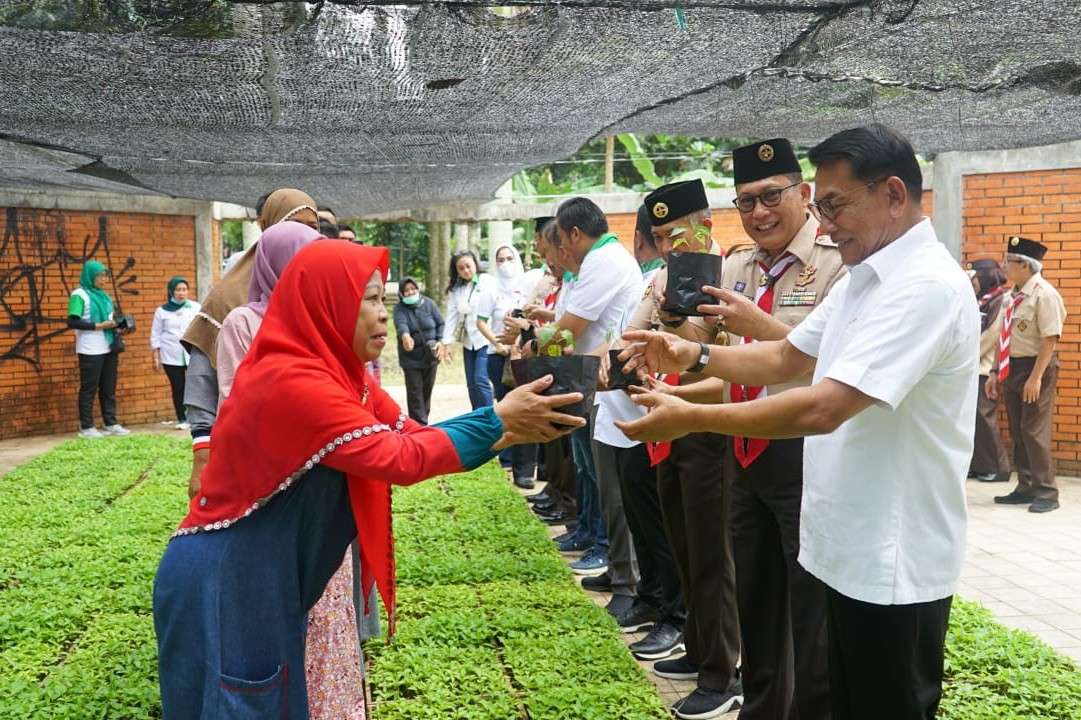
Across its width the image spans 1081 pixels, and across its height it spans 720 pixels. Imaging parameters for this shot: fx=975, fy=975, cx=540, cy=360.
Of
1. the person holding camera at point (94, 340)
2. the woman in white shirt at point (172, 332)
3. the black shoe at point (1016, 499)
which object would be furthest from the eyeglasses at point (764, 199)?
the person holding camera at point (94, 340)

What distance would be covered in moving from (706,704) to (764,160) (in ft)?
7.30

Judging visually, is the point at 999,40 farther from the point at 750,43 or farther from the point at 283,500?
the point at 283,500

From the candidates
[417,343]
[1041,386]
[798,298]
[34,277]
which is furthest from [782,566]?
[34,277]

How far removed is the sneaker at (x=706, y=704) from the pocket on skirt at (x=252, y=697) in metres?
2.07

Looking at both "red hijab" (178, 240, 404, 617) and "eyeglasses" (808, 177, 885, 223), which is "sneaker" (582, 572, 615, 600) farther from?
"eyeglasses" (808, 177, 885, 223)

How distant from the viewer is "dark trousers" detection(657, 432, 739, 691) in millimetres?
4082

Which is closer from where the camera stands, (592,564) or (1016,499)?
(592,564)

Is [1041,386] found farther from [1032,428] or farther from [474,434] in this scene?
[474,434]

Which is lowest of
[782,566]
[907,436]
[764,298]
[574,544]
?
[574,544]

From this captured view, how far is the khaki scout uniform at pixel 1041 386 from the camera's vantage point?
8055 mm

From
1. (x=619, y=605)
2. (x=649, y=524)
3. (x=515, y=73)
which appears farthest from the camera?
(x=619, y=605)

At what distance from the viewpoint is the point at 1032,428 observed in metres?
8.15

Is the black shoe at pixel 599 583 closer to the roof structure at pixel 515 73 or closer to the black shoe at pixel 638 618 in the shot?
the black shoe at pixel 638 618

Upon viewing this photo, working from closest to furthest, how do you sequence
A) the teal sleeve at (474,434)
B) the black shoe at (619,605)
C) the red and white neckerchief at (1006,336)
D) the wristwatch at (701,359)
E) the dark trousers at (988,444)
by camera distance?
the teal sleeve at (474,434) → the wristwatch at (701,359) → the black shoe at (619,605) → the red and white neckerchief at (1006,336) → the dark trousers at (988,444)
